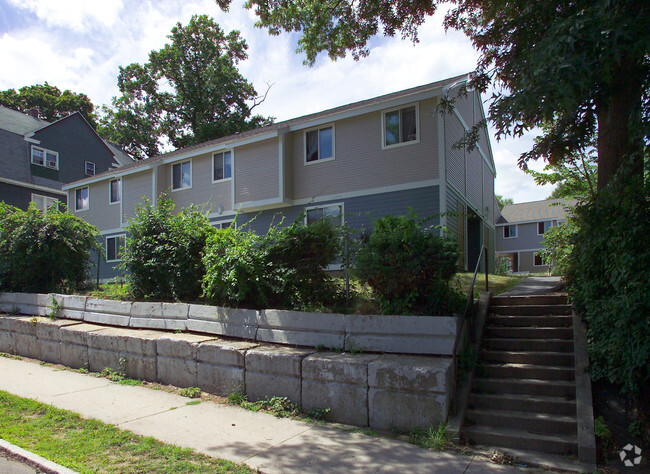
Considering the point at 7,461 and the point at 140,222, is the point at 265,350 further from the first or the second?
the point at 140,222

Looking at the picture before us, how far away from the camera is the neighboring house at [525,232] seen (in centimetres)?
3628

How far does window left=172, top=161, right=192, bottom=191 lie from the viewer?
1916 centimetres

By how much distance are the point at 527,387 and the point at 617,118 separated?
4.06m

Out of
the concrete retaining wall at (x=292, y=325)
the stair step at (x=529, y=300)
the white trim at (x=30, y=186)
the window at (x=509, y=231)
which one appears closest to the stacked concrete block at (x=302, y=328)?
the concrete retaining wall at (x=292, y=325)

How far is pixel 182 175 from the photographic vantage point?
19.5 meters

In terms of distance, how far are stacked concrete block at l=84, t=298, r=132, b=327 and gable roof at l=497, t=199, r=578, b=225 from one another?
34.8 meters

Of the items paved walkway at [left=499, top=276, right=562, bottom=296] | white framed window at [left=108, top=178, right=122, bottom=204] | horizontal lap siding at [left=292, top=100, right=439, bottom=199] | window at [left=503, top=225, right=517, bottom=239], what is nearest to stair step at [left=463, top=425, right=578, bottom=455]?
paved walkway at [left=499, top=276, right=562, bottom=296]

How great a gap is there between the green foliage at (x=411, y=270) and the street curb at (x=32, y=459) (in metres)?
3.94

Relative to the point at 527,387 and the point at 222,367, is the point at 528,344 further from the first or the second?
the point at 222,367

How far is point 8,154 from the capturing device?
25297 millimetres

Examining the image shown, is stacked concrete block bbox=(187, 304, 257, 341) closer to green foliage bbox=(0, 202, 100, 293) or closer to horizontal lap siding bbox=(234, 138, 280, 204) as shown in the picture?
green foliage bbox=(0, 202, 100, 293)

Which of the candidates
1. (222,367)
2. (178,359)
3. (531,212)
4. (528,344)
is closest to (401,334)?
(528,344)

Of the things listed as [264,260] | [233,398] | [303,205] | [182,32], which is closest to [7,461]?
[233,398]

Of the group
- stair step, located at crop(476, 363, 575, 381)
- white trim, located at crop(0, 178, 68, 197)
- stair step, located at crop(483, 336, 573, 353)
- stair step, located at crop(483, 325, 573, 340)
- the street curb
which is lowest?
the street curb
